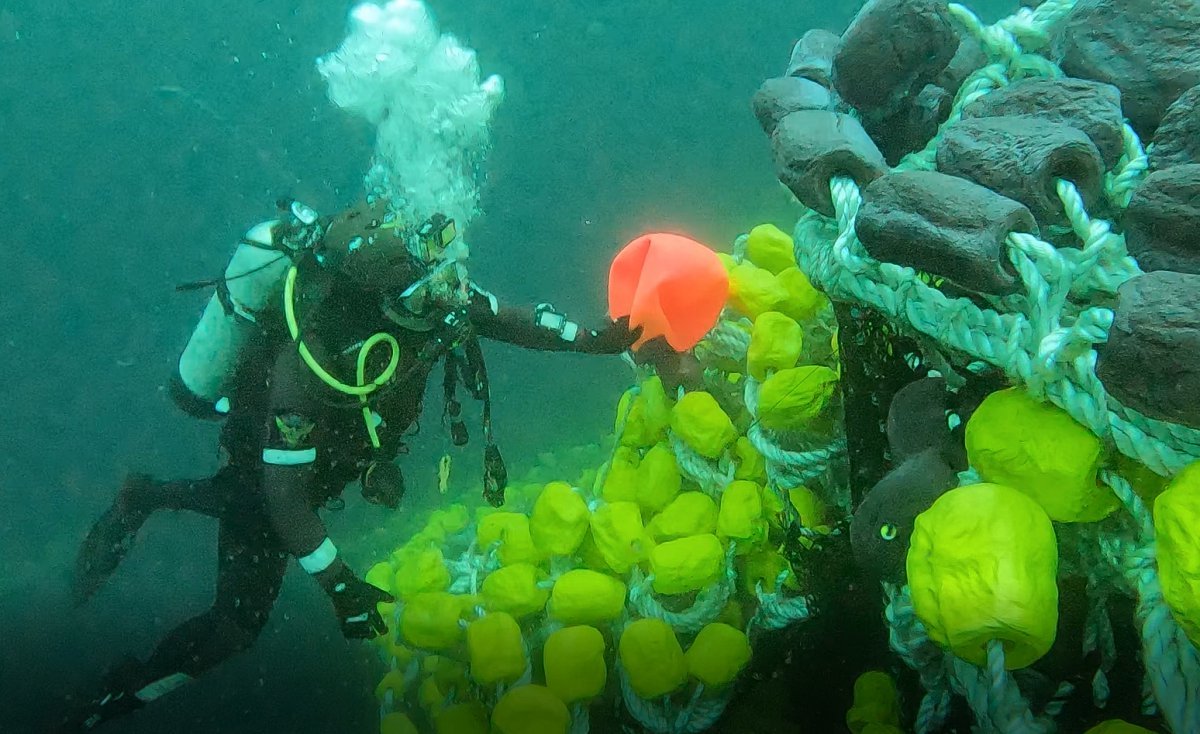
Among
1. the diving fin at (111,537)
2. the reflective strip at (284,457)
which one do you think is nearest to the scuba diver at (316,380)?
the reflective strip at (284,457)

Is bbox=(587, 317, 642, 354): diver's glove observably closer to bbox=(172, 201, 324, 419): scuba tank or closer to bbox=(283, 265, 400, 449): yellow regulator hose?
bbox=(283, 265, 400, 449): yellow regulator hose

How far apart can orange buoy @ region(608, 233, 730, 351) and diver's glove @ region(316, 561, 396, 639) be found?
5.28 ft

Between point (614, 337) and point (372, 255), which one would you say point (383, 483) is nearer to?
point (372, 255)

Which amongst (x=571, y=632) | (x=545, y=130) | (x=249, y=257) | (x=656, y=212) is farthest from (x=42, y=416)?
(x=571, y=632)

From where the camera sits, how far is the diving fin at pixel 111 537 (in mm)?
4117

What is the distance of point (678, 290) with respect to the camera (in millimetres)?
2268

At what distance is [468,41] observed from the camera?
17.8 metres

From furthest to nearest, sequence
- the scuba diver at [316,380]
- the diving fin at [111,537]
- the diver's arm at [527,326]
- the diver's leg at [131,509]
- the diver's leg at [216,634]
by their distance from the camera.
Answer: the diving fin at [111,537]
the diver's leg at [131,509]
the diver's leg at [216,634]
the diver's arm at [527,326]
the scuba diver at [316,380]

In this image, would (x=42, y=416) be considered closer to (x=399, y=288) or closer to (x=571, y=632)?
A: (x=399, y=288)

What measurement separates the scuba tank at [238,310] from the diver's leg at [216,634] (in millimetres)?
728

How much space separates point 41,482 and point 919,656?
1866 centimetres

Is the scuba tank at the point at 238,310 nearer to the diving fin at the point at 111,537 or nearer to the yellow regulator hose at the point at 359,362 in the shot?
the yellow regulator hose at the point at 359,362

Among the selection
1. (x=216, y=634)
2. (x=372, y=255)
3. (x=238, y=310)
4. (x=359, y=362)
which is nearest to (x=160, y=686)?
(x=216, y=634)

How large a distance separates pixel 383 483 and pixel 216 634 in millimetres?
1286
